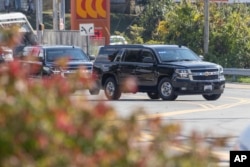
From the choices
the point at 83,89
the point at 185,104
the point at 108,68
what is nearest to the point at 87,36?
the point at 108,68

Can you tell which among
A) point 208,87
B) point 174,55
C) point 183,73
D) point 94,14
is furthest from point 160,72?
point 94,14

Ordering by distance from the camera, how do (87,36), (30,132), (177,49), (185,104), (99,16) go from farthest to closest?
(99,16)
(87,36)
(177,49)
(185,104)
(30,132)

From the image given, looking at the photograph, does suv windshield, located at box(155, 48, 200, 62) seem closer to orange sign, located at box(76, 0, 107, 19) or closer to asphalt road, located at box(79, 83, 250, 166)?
asphalt road, located at box(79, 83, 250, 166)

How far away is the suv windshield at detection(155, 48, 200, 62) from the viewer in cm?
2630

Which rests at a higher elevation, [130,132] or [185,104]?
[130,132]

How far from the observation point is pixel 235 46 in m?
43.8

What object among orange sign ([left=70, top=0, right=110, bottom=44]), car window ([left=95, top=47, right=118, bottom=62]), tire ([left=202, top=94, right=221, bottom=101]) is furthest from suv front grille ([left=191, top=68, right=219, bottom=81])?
orange sign ([left=70, top=0, right=110, bottom=44])

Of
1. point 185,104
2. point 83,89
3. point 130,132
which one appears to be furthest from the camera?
point 185,104

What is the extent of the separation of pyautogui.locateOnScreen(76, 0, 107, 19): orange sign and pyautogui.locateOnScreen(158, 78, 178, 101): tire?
21.0m

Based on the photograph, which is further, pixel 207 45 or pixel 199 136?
pixel 207 45

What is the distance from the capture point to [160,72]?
84.8 ft

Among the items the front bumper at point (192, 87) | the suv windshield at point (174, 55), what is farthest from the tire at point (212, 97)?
the suv windshield at point (174, 55)

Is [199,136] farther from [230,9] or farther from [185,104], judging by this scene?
[230,9]

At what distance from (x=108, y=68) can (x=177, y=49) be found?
233 cm
